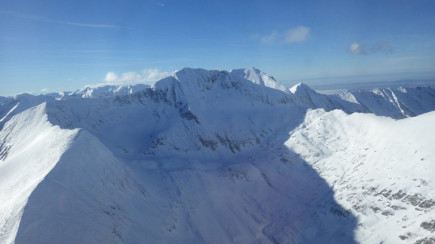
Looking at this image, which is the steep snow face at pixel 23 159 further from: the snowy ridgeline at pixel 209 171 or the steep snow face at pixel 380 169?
the steep snow face at pixel 380 169

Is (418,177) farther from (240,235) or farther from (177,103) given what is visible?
(177,103)

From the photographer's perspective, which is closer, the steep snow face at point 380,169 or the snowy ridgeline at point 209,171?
the snowy ridgeline at point 209,171

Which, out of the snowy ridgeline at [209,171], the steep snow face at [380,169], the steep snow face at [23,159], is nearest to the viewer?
the steep snow face at [23,159]

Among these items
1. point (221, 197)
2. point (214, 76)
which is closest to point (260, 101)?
point (214, 76)

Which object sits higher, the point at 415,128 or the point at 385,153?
the point at 415,128

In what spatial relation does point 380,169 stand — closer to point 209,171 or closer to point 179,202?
point 209,171

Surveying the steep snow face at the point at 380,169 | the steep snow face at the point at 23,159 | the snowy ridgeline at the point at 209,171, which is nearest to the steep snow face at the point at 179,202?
the snowy ridgeline at the point at 209,171
